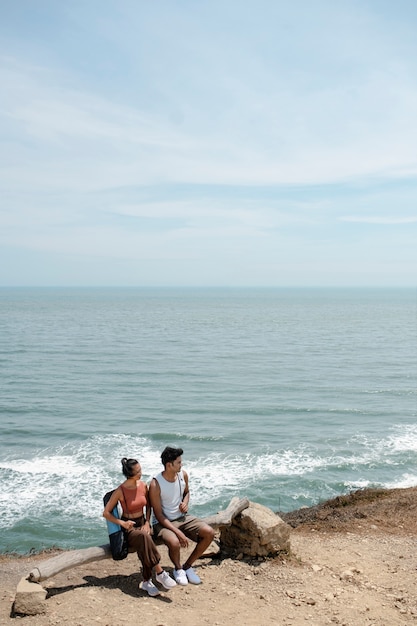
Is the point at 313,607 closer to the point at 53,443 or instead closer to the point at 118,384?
the point at 53,443

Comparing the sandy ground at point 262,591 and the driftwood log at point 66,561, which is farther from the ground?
the driftwood log at point 66,561

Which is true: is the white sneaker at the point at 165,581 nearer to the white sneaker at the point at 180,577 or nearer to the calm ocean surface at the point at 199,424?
the white sneaker at the point at 180,577

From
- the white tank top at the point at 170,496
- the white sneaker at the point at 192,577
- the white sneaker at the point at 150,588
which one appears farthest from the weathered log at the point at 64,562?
the white sneaker at the point at 192,577

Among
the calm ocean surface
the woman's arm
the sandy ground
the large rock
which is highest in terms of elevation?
the woman's arm

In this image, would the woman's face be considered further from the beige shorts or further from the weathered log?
the weathered log

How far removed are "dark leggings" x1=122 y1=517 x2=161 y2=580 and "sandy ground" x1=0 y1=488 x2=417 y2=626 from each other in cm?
42

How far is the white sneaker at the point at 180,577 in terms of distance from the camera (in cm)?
888

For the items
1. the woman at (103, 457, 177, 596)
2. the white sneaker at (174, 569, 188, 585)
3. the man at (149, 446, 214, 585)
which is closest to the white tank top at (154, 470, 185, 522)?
the man at (149, 446, 214, 585)

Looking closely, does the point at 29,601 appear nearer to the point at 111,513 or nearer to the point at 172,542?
the point at 111,513

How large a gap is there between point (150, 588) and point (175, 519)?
3.57ft

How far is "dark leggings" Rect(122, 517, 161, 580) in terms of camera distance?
27.9 feet

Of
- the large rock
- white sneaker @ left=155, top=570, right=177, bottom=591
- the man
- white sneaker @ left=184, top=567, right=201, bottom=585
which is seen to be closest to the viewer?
white sneaker @ left=155, top=570, right=177, bottom=591

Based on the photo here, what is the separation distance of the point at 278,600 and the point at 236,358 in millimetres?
42299

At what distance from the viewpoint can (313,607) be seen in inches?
335
